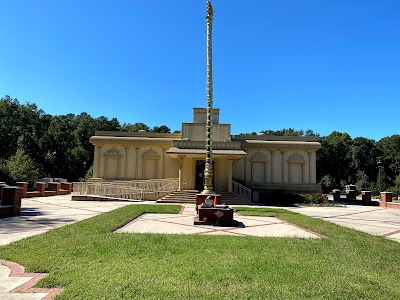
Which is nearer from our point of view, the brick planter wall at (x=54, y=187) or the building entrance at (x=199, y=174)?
the building entrance at (x=199, y=174)

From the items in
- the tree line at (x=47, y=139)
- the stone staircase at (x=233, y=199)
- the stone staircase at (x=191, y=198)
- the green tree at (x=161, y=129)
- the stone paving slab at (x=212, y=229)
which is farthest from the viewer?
the green tree at (x=161, y=129)

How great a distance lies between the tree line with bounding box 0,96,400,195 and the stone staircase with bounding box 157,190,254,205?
79.9ft

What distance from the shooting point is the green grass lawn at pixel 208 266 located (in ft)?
13.4

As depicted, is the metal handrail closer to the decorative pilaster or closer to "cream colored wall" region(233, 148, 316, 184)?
"cream colored wall" region(233, 148, 316, 184)

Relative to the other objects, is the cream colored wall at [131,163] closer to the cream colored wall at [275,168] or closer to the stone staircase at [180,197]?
the stone staircase at [180,197]

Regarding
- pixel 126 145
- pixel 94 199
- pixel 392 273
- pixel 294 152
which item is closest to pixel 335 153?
pixel 294 152

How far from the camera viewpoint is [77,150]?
51531 millimetres

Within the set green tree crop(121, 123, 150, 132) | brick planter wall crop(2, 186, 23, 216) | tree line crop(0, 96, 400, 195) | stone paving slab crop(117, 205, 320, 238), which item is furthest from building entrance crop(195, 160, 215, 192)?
green tree crop(121, 123, 150, 132)

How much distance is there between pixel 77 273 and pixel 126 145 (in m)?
24.2

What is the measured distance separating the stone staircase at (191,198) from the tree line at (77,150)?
24.4m

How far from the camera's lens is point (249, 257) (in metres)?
5.82

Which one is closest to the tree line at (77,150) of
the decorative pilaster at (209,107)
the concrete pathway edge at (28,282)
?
the decorative pilaster at (209,107)

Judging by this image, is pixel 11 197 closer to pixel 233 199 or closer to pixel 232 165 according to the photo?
pixel 233 199

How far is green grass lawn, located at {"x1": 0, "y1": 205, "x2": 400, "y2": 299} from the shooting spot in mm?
4074
